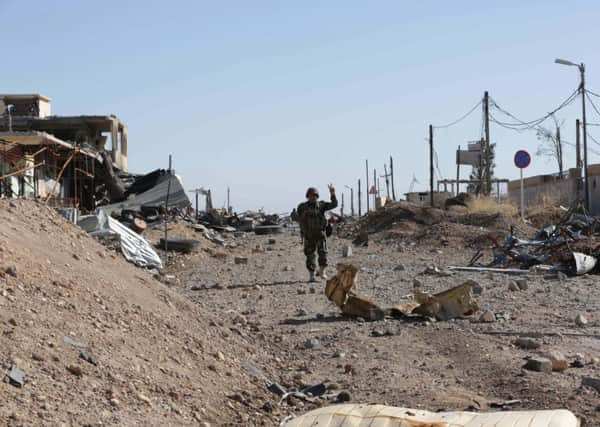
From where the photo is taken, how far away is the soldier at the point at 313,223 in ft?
44.4

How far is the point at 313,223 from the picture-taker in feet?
44.7

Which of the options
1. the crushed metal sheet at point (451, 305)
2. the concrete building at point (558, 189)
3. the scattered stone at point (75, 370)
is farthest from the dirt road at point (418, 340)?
the concrete building at point (558, 189)

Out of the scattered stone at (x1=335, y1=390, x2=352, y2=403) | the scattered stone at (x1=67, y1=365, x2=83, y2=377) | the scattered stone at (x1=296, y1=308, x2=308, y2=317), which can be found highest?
the scattered stone at (x1=67, y1=365, x2=83, y2=377)

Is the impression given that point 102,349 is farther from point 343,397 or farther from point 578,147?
point 578,147

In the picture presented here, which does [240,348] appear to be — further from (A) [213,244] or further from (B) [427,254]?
(A) [213,244]

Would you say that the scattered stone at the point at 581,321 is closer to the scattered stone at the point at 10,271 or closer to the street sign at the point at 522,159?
the scattered stone at the point at 10,271

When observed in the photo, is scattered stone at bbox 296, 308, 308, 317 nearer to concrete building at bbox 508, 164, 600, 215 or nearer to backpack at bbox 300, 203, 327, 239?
backpack at bbox 300, 203, 327, 239

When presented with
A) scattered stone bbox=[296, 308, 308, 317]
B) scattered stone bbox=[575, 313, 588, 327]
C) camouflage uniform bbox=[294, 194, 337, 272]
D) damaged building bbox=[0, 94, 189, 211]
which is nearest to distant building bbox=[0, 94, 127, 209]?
damaged building bbox=[0, 94, 189, 211]

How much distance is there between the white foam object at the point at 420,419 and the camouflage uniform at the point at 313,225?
880 cm

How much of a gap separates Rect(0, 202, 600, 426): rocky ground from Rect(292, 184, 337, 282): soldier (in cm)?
185

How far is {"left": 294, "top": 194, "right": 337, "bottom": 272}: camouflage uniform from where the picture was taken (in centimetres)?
1353

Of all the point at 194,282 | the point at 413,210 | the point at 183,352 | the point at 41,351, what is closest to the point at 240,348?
the point at 183,352

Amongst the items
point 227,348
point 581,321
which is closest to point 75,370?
point 227,348

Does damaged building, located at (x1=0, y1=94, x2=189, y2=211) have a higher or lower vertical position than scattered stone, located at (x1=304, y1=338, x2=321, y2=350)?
higher
